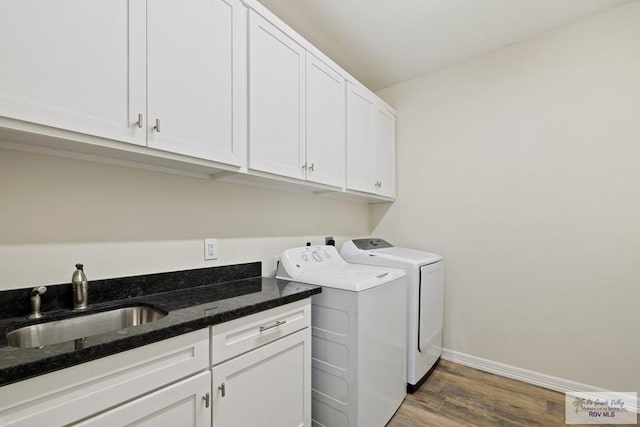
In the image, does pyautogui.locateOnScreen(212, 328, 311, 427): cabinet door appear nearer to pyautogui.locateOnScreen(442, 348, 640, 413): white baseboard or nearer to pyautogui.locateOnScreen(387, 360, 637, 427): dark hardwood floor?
pyautogui.locateOnScreen(387, 360, 637, 427): dark hardwood floor

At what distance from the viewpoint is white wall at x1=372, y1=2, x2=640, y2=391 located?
186 cm

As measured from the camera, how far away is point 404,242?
9.23ft

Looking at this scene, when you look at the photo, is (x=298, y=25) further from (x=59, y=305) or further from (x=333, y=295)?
(x=59, y=305)

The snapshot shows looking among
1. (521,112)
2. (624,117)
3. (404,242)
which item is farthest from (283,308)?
(624,117)

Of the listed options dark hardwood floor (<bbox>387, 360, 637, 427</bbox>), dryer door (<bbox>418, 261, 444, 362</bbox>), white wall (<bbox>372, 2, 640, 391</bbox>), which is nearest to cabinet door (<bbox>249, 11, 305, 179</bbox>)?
dryer door (<bbox>418, 261, 444, 362</bbox>)

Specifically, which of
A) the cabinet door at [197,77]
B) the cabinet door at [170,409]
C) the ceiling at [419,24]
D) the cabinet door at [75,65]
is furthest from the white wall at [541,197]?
the cabinet door at [75,65]

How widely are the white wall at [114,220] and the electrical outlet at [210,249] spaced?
0.07ft

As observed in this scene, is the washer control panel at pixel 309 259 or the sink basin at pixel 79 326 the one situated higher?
the washer control panel at pixel 309 259

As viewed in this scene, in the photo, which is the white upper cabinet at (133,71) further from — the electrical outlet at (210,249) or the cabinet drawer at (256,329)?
the cabinet drawer at (256,329)

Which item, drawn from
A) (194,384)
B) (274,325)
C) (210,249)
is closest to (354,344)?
(274,325)

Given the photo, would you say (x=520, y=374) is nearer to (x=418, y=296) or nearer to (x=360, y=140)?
(x=418, y=296)

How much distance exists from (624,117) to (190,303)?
2835mm

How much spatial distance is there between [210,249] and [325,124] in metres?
1.11

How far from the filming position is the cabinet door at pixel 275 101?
57.7 inches
